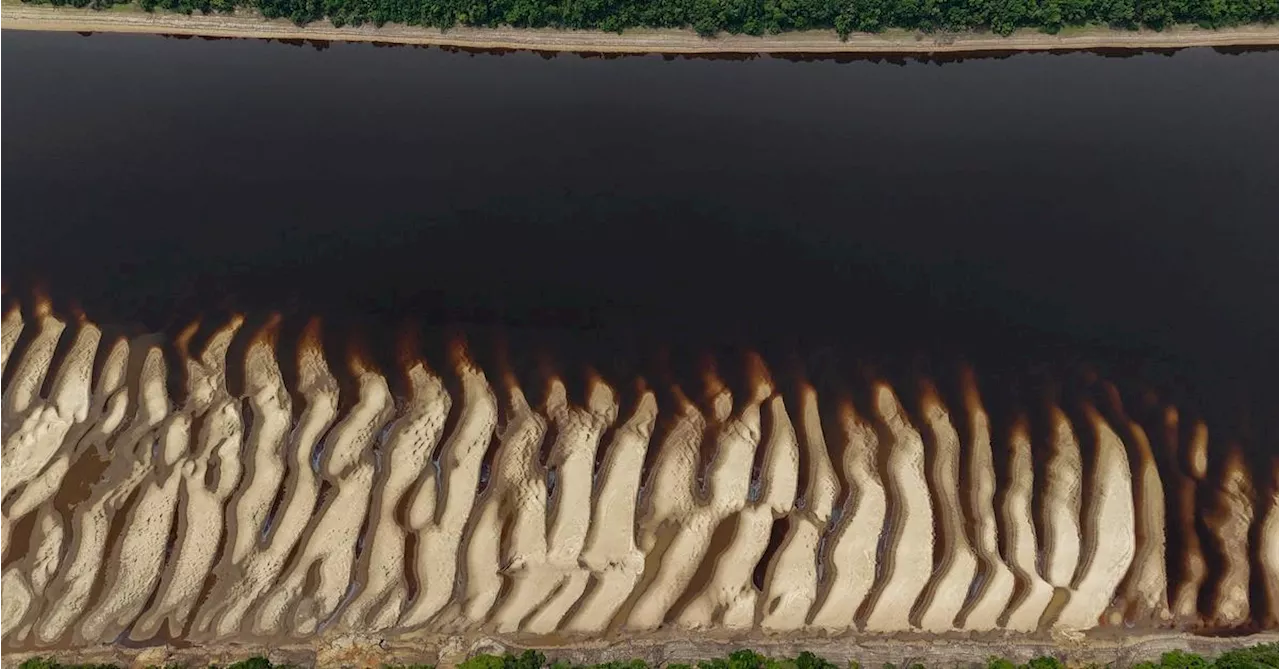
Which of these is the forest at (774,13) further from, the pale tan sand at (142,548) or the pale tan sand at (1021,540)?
the pale tan sand at (142,548)

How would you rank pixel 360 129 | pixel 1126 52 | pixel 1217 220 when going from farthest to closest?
pixel 1126 52, pixel 360 129, pixel 1217 220

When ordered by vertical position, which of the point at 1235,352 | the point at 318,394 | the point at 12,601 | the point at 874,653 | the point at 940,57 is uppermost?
the point at 940,57

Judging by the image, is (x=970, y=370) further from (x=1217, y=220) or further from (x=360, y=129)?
(x=360, y=129)

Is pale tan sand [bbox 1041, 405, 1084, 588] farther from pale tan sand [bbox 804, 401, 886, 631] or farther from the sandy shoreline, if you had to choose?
the sandy shoreline

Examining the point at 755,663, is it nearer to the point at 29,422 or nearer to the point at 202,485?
the point at 202,485

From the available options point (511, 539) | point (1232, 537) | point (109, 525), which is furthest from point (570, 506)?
point (1232, 537)

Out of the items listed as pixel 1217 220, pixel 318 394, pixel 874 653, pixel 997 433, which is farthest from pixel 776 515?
pixel 1217 220

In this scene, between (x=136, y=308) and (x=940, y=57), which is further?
(x=940, y=57)

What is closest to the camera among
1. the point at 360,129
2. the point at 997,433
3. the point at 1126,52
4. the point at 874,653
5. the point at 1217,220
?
the point at 874,653
